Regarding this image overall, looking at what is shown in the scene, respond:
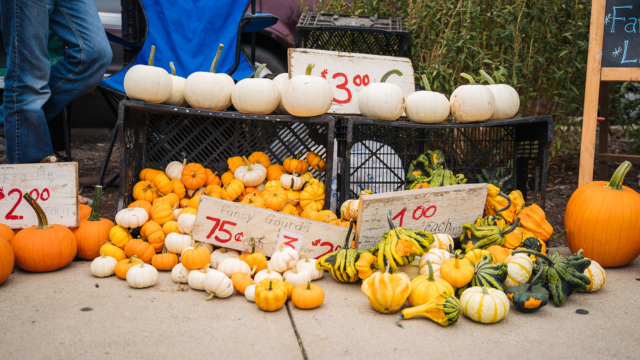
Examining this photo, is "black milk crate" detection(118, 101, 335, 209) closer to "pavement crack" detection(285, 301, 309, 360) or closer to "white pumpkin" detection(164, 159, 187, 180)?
"white pumpkin" detection(164, 159, 187, 180)

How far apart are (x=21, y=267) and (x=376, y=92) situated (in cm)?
216

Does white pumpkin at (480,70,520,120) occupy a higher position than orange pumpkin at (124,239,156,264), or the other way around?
white pumpkin at (480,70,520,120)

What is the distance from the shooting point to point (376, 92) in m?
2.84

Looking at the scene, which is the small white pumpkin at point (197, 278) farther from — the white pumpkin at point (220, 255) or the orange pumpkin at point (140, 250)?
the orange pumpkin at point (140, 250)

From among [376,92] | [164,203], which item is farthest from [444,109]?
[164,203]

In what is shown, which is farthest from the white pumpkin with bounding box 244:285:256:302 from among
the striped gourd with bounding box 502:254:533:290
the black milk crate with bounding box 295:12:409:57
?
the black milk crate with bounding box 295:12:409:57

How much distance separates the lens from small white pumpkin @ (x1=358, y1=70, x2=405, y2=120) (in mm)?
2826

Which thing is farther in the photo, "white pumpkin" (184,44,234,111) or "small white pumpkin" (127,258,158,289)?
"white pumpkin" (184,44,234,111)

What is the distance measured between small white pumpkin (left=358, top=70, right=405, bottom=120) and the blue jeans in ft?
5.72

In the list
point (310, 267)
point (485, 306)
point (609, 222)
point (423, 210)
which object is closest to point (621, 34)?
point (609, 222)

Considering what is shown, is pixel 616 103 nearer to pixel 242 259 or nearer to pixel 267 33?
pixel 267 33

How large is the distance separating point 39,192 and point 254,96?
130 centimetres

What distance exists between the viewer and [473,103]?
286 centimetres

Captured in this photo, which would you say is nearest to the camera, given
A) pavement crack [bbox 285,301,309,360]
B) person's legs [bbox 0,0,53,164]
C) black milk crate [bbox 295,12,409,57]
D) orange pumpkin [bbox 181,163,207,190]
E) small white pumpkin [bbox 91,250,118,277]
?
pavement crack [bbox 285,301,309,360]
